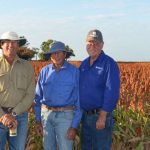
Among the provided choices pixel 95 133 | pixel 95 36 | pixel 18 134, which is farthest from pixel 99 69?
pixel 18 134

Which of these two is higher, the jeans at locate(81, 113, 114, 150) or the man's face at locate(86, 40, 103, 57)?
the man's face at locate(86, 40, 103, 57)

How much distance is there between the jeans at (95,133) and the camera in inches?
184

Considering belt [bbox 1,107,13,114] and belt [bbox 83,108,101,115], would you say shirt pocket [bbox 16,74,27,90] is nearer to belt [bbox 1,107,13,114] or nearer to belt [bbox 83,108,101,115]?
belt [bbox 1,107,13,114]

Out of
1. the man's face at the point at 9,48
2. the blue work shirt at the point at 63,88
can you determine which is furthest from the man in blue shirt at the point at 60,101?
the man's face at the point at 9,48

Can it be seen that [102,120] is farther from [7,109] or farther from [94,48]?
[7,109]

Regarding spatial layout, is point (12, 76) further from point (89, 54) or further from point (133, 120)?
point (133, 120)

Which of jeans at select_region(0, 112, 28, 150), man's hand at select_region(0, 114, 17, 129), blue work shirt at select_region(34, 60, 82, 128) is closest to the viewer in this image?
man's hand at select_region(0, 114, 17, 129)

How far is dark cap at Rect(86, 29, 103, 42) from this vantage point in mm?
4613

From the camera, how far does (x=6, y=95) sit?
438cm

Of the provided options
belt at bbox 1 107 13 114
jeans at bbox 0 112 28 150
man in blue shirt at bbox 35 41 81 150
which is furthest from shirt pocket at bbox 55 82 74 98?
belt at bbox 1 107 13 114

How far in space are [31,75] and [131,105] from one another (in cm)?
234

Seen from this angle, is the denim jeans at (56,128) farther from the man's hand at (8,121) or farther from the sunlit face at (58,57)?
the sunlit face at (58,57)

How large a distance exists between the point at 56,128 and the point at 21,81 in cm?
64

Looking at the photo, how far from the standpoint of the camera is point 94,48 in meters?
4.63
